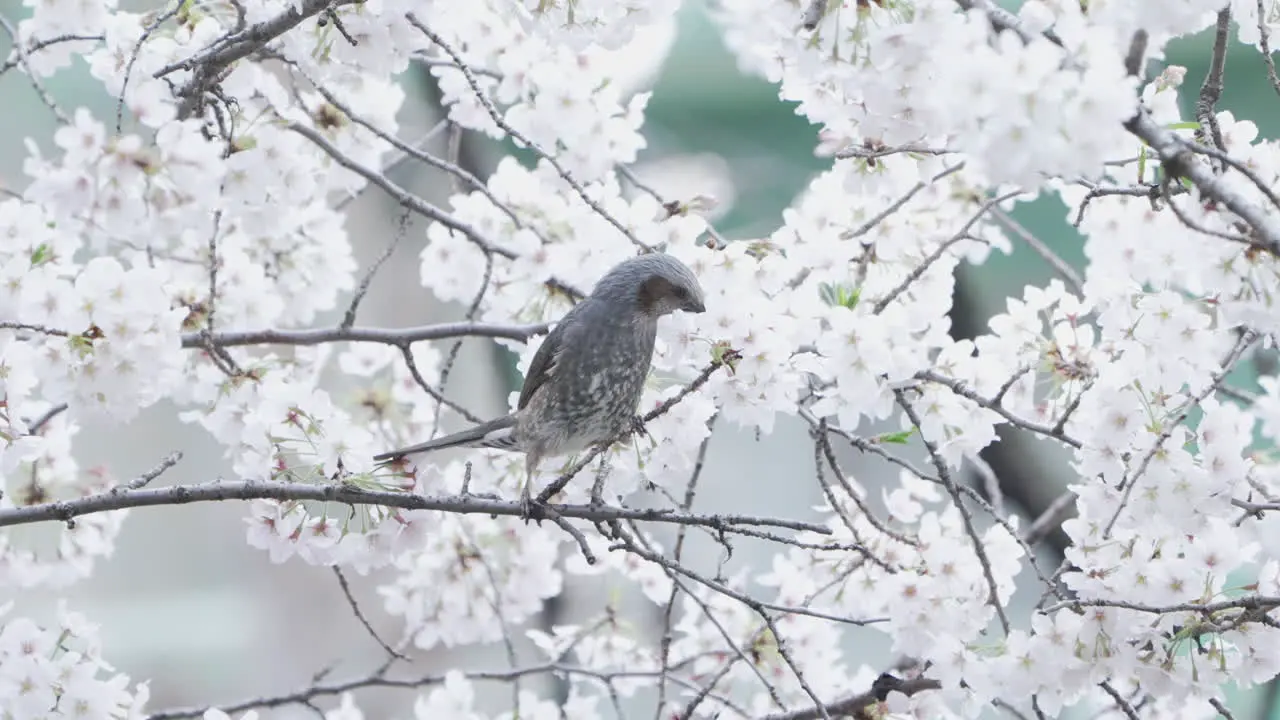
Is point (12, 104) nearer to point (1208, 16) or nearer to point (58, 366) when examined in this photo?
point (58, 366)

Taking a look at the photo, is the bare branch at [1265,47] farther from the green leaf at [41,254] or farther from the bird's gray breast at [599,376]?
the green leaf at [41,254]

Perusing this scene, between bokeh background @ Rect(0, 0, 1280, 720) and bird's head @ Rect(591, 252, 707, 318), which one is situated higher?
bokeh background @ Rect(0, 0, 1280, 720)

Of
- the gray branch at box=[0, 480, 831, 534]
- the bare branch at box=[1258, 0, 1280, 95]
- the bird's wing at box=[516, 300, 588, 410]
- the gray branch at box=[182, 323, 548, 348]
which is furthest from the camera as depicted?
the gray branch at box=[182, 323, 548, 348]

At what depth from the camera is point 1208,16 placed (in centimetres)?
155

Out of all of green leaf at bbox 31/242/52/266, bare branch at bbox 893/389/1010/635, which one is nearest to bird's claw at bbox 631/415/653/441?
bare branch at bbox 893/389/1010/635

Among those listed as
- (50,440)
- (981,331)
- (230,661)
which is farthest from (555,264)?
(230,661)

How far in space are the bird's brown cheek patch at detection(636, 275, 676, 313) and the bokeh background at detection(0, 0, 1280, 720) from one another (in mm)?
837

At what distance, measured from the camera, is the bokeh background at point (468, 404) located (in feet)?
11.9

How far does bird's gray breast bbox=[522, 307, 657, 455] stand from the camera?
1.94 meters

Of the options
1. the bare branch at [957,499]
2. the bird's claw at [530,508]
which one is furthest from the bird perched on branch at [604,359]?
the bare branch at [957,499]

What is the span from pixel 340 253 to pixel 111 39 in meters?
0.85

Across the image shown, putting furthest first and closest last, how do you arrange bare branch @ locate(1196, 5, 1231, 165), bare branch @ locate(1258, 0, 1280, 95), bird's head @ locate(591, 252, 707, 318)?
1. bird's head @ locate(591, 252, 707, 318)
2. bare branch @ locate(1258, 0, 1280, 95)
3. bare branch @ locate(1196, 5, 1231, 165)

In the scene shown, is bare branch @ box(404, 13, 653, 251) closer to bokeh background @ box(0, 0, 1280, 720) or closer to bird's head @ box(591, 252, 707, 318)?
bird's head @ box(591, 252, 707, 318)

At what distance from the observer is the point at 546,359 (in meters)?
2.03
